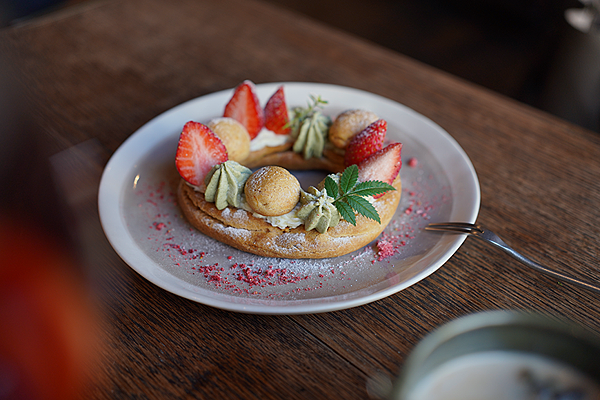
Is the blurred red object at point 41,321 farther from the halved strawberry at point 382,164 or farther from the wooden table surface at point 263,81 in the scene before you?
the halved strawberry at point 382,164

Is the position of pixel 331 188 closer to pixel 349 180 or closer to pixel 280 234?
pixel 349 180

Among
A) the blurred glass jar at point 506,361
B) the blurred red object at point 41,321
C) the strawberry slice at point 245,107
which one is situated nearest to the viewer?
the blurred glass jar at point 506,361

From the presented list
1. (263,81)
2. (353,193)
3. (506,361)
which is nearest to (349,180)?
(353,193)

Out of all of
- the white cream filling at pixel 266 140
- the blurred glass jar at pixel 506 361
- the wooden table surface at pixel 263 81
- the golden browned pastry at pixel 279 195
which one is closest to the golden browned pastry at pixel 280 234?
the golden browned pastry at pixel 279 195

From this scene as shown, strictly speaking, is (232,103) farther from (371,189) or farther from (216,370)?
(216,370)

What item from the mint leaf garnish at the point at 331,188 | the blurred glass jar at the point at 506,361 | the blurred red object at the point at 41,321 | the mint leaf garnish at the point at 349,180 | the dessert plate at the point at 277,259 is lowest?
the blurred red object at the point at 41,321

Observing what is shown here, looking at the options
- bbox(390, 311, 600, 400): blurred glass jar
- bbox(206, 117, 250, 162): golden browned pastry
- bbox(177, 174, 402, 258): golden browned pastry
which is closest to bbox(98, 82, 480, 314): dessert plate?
bbox(177, 174, 402, 258): golden browned pastry

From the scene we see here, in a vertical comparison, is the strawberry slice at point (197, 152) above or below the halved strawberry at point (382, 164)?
below
